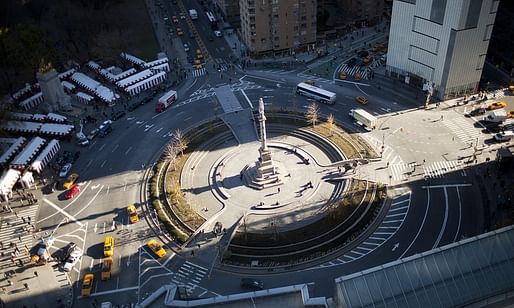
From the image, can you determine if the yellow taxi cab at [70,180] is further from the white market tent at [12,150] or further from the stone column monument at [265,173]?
the stone column monument at [265,173]

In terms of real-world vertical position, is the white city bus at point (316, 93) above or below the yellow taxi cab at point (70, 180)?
above

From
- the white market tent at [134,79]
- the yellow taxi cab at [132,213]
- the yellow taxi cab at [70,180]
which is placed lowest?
the yellow taxi cab at [132,213]

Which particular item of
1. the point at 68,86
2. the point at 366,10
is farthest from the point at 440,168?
the point at 68,86

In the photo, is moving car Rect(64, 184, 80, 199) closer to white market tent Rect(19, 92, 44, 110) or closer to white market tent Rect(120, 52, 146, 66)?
white market tent Rect(19, 92, 44, 110)

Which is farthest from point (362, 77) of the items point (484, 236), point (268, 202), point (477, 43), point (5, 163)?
point (5, 163)

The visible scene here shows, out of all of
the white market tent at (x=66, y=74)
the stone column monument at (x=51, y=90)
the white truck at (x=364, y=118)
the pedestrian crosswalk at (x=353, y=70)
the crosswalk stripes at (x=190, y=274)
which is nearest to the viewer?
the crosswalk stripes at (x=190, y=274)

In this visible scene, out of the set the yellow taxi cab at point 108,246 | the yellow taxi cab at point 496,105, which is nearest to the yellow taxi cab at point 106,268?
the yellow taxi cab at point 108,246

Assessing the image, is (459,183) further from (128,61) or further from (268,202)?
(128,61)
